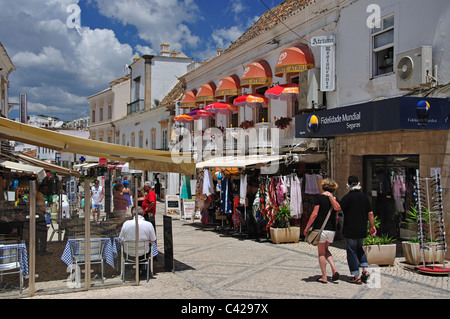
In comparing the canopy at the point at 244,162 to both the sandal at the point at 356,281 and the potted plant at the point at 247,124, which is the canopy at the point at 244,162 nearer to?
the potted plant at the point at 247,124

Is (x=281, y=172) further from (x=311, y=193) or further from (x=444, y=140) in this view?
(x=444, y=140)

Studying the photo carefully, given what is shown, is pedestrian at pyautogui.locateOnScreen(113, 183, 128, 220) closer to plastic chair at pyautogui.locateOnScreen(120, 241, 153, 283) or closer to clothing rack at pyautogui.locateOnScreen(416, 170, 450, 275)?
plastic chair at pyautogui.locateOnScreen(120, 241, 153, 283)

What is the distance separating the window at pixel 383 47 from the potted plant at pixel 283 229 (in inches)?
166

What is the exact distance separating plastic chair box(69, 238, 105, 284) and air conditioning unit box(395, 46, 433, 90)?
692 centimetres

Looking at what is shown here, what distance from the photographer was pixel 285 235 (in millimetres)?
11539

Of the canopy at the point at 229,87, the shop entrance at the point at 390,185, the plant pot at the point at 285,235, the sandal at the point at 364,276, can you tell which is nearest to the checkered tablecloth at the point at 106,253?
the sandal at the point at 364,276

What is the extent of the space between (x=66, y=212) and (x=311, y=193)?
20.6 feet

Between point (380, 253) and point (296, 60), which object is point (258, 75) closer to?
point (296, 60)

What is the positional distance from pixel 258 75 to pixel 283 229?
6488mm

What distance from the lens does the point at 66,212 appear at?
10.7 m

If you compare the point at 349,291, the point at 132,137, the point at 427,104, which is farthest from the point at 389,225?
the point at 132,137

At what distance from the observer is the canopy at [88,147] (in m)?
6.75

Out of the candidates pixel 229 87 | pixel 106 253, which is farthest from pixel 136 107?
pixel 106 253
